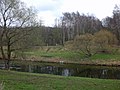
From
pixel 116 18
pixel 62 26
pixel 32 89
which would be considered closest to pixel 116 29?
pixel 116 18

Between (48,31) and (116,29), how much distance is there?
3440 cm

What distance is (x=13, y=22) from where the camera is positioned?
3316 centimetres

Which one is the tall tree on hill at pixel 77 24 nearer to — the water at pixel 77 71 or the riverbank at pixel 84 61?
the riverbank at pixel 84 61

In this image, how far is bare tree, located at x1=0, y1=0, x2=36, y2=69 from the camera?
31891mm

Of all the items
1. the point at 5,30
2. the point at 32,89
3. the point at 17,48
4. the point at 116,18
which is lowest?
the point at 32,89

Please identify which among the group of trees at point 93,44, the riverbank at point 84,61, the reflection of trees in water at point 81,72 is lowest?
the reflection of trees in water at point 81,72

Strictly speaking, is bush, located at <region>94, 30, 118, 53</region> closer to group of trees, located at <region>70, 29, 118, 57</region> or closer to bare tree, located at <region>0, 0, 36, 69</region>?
group of trees, located at <region>70, 29, 118, 57</region>

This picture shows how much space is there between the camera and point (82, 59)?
5828 cm

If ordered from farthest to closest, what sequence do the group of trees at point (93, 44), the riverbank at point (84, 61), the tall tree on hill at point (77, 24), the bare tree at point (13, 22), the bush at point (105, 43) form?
the tall tree on hill at point (77, 24) < the bush at point (105, 43) < the group of trees at point (93, 44) < the riverbank at point (84, 61) < the bare tree at point (13, 22)

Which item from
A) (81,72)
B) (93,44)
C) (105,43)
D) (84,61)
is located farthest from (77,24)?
(81,72)

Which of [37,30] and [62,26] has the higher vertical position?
[62,26]

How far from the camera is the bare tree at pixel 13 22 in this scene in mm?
31891

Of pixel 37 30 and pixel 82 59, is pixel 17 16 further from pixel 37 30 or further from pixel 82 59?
pixel 82 59

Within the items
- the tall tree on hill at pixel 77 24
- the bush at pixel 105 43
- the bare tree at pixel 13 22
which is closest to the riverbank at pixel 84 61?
the bush at pixel 105 43
